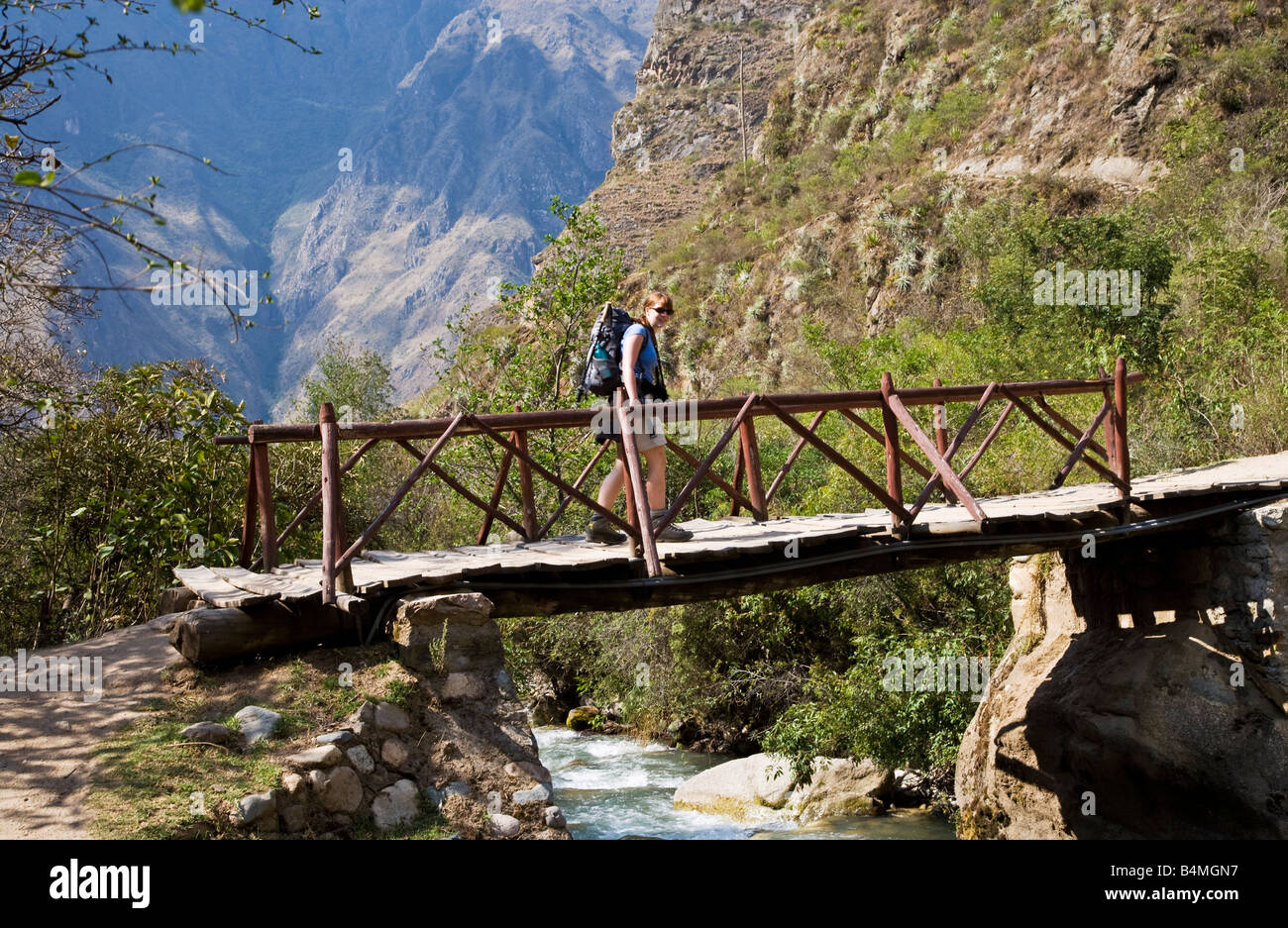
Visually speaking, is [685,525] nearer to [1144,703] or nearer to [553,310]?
[1144,703]

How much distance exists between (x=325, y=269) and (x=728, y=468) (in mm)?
92602

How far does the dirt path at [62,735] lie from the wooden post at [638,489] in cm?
266

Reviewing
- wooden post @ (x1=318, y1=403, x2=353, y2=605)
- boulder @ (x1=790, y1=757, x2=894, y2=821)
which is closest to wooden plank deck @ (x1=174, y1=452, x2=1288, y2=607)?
wooden post @ (x1=318, y1=403, x2=353, y2=605)

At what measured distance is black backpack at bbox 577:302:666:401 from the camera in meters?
6.98

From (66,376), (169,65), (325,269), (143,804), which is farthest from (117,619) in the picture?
(169,65)

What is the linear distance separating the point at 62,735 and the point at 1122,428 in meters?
7.62

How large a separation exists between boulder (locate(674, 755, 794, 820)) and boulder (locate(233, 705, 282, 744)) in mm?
9453

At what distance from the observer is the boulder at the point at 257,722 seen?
16.6ft

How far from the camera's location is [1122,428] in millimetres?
8477

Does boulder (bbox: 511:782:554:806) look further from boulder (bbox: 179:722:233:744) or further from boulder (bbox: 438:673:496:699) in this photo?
boulder (bbox: 179:722:233:744)

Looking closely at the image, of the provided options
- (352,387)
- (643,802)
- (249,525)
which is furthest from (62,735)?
(352,387)

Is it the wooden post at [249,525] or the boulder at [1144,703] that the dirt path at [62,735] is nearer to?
the wooden post at [249,525]

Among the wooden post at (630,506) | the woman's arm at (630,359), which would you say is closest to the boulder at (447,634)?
the wooden post at (630,506)

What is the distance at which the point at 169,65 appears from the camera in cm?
12925
